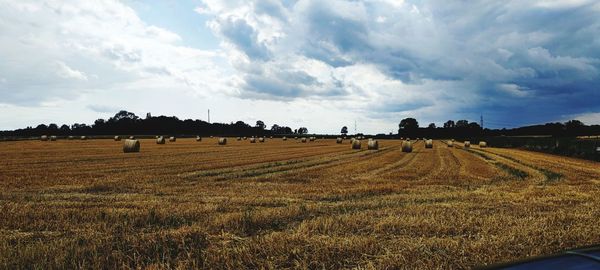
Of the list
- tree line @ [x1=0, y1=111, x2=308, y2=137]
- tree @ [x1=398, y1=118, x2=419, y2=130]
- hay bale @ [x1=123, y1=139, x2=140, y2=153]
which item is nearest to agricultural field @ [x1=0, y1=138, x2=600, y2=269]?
hay bale @ [x1=123, y1=139, x2=140, y2=153]

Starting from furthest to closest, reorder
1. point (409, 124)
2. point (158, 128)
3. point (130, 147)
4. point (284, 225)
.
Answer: point (409, 124) → point (158, 128) → point (130, 147) → point (284, 225)

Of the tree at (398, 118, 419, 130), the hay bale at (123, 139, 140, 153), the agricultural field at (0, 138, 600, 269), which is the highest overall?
the tree at (398, 118, 419, 130)

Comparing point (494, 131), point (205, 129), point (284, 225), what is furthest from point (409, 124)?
point (284, 225)

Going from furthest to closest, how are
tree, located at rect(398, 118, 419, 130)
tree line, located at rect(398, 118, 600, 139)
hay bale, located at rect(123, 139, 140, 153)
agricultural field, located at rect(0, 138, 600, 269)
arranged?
tree, located at rect(398, 118, 419, 130) → tree line, located at rect(398, 118, 600, 139) → hay bale, located at rect(123, 139, 140, 153) → agricultural field, located at rect(0, 138, 600, 269)

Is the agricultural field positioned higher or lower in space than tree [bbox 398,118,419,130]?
lower

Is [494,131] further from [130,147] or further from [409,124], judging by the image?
[130,147]

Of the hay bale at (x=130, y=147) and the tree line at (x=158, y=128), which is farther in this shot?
the tree line at (x=158, y=128)

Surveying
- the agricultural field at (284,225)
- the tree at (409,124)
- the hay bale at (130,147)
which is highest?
the tree at (409,124)

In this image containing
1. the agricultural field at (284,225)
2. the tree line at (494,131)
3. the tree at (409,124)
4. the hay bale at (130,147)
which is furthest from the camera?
the tree at (409,124)

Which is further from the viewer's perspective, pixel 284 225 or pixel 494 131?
pixel 494 131

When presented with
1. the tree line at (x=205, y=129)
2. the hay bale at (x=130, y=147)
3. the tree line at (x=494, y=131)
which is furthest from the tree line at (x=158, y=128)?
the hay bale at (x=130, y=147)

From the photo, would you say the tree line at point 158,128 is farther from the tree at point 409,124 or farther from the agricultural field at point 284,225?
the agricultural field at point 284,225

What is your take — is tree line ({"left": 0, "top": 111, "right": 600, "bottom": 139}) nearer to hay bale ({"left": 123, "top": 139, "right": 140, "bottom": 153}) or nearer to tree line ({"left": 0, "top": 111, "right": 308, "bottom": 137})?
tree line ({"left": 0, "top": 111, "right": 308, "bottom": 137})

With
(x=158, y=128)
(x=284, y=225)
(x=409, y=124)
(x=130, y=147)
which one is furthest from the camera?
(x=409, y=124)
